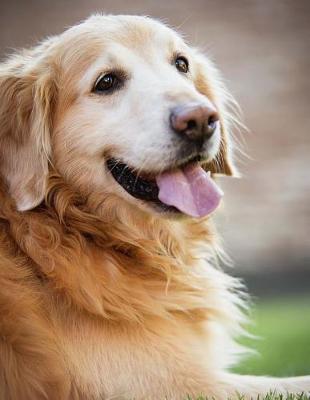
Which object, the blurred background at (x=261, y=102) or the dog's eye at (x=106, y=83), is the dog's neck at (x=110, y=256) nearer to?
the dog's eye at (x=106, y=83)

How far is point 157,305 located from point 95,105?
833 mm

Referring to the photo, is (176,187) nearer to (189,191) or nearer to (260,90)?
(189,191)

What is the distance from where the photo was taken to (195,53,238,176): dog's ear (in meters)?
3.80

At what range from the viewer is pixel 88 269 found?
318 centimetres

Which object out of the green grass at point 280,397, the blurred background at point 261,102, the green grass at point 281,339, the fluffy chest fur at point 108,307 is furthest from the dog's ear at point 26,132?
the blurred background at point 261,102

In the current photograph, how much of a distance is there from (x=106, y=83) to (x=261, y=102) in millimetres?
7140

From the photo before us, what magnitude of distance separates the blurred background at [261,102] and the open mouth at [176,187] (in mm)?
5465

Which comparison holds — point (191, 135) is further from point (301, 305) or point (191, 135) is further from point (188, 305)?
point (301, 305)

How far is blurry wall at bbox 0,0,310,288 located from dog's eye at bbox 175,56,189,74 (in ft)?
18.9

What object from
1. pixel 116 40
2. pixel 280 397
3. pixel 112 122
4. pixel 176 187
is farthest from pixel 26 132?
pixel 280 397

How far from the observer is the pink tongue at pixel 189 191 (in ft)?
10.4

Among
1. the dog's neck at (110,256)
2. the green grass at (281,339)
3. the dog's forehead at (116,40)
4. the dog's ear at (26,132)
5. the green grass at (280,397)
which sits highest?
the dog's forehead at (116,40)

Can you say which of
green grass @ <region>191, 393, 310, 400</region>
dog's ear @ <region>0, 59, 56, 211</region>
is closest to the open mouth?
dog's ear @ <region>0, 59, 56, 211</region>

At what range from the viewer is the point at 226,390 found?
302 cm
